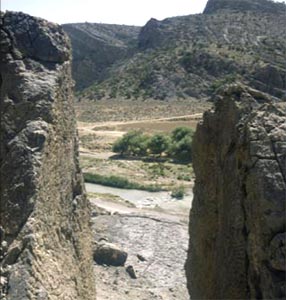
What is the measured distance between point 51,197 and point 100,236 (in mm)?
14381

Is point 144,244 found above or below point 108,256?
below

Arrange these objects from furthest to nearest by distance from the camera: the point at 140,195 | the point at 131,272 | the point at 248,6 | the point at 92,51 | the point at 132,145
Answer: the point at 92,51, the point at 248,6, the point at 132,145, the point at 140,195, the point at 131,272

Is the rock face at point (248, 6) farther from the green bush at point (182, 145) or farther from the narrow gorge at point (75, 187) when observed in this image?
the narrow gorge at point (75, 187)

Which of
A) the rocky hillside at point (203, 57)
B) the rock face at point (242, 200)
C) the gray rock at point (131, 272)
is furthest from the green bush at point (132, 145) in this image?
the rock face at point (242, 200)

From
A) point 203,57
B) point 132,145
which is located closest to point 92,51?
point 203,57

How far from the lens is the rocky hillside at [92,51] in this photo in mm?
117375

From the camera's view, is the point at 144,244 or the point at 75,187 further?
the point at 144,244

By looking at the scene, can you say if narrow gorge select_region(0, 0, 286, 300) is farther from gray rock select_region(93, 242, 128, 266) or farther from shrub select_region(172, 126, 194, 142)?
shrub select_region(172, 126, 194, 142)

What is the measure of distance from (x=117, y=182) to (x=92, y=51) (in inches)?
3514

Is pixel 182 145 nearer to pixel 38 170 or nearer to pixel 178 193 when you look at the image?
pixel 178 193

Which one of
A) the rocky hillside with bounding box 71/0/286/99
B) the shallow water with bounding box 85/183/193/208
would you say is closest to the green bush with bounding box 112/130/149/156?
the shallow water with bounding box 85/183/193/208

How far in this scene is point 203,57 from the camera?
86000mm

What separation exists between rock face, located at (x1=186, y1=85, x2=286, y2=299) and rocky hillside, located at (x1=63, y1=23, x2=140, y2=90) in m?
103

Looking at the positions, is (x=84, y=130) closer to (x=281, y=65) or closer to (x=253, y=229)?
(x=281, y=65)
